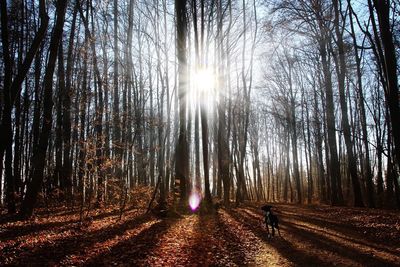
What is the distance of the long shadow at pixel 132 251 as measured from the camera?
6.21m

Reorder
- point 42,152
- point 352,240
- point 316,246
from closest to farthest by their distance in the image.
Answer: point 316,246, point 352,240, point 42,152

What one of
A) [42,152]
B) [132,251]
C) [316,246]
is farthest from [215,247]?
[42,152]

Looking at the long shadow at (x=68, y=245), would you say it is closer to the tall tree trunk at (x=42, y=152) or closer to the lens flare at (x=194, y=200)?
the tall tree trunk at (x=42, y=152)

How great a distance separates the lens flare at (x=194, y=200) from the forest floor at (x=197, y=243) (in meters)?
3.89

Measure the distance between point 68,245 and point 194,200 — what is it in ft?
31.7

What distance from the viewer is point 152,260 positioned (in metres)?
6.49

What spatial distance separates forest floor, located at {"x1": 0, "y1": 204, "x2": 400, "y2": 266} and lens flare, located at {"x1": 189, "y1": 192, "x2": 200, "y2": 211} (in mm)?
3885

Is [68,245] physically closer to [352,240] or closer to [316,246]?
[316,246]

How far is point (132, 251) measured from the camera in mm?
7082

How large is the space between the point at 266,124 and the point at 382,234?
114ft

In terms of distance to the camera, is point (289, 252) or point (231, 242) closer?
point (289, 252)

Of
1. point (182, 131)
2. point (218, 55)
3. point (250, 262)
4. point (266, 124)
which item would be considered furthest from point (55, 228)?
point (266, 124)

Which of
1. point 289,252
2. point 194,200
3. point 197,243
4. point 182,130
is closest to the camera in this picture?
point 289,252

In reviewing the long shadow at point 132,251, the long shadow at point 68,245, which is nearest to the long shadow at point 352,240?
the long shadow at point 132,251
